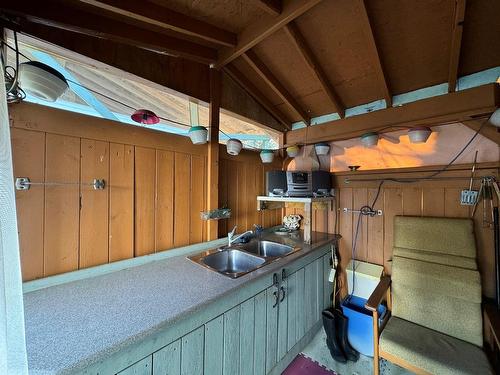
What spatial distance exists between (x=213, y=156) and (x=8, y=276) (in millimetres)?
1411

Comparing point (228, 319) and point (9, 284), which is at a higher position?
point (9, 284)

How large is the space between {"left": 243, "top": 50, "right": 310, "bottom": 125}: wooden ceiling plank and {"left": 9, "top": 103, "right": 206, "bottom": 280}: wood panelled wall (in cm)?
82

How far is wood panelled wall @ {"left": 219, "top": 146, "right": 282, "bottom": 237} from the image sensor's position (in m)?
1.92

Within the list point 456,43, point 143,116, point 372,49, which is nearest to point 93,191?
point 143,116

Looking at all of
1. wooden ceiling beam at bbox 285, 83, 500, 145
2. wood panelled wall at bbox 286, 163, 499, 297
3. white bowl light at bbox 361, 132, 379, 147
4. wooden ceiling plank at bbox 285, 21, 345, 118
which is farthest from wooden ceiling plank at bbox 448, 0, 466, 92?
wooden ceiling plank at bbox 285, 21, 345, 118

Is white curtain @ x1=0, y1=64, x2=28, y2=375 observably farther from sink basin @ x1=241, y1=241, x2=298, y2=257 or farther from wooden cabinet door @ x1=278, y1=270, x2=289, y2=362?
sink basin @ x1=241, y1=241, x2=298, y2=257

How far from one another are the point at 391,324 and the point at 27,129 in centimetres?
247

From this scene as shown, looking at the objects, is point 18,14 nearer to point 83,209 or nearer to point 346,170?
point 83,209

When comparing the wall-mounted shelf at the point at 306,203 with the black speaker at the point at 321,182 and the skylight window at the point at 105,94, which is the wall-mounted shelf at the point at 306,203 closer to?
the black speaker at the point at 321,182

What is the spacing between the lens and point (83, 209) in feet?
3.86

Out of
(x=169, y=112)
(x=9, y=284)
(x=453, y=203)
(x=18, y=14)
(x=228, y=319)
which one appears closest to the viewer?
(x=9, y=284)

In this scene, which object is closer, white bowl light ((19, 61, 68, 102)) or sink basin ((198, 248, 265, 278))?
white bowl light ((19, 61, 68, 102))

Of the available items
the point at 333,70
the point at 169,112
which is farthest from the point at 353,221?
the point at 169,112

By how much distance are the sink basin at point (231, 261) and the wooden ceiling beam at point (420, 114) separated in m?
1.41
